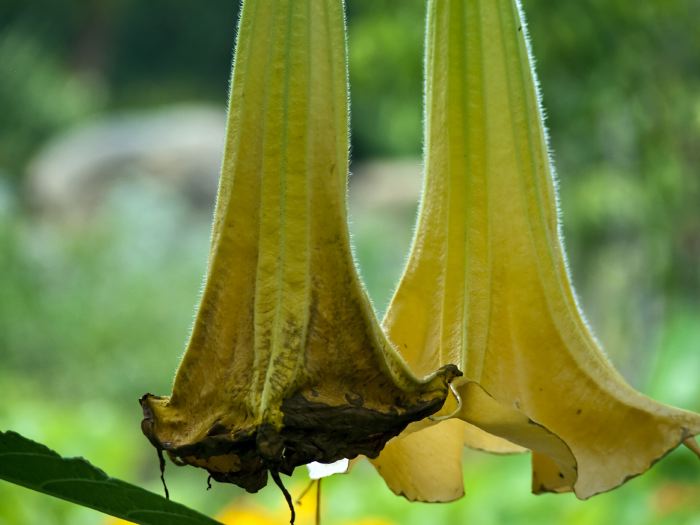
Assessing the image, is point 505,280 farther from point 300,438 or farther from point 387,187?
point 387,187

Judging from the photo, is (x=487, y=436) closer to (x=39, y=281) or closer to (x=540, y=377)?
(x=540, y=377)

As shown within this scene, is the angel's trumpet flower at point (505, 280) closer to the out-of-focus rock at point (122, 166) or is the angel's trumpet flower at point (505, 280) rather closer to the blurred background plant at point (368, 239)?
the blurred background plant at point (368, 239)

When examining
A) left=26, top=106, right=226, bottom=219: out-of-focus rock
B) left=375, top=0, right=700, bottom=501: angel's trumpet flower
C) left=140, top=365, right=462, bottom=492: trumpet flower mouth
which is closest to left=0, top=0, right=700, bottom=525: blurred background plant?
left=26, top=106, right=226, bottom=219: out-of-focus rock

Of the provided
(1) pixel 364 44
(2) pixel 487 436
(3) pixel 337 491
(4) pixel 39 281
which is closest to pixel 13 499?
(3) pixel 337 491

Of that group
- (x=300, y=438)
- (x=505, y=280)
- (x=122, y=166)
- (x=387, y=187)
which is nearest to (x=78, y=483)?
(x=300, y=438)

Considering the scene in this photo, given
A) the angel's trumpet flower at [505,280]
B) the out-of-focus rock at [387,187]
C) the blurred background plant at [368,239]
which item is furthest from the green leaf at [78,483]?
the out-of-focus rock at [387,187]
